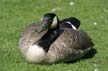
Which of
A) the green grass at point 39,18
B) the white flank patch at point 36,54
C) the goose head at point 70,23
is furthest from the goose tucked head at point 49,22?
the goose head at point 70,23

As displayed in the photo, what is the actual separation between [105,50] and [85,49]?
0.73m

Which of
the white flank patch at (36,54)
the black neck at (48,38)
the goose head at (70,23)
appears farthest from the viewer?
the goose head at (70,23)

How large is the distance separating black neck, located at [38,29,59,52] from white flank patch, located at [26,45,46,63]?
0.10m

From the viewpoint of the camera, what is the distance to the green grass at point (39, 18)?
8.45 metres

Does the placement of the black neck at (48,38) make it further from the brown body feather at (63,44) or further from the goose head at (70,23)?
the goose head at (70,23)

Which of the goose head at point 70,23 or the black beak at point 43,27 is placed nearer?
the black beak at point 43,27

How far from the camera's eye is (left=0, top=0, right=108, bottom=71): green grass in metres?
8.45

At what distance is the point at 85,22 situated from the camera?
12.2 m

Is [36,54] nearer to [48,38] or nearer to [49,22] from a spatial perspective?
[48,38]

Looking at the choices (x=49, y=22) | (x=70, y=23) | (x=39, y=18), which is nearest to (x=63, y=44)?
(x=49, y=22)

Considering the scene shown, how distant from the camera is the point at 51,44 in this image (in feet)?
27.8

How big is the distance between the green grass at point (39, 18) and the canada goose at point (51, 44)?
0.54 feet

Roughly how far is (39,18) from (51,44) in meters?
4.10

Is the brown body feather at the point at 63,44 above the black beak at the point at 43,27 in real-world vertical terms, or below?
below
